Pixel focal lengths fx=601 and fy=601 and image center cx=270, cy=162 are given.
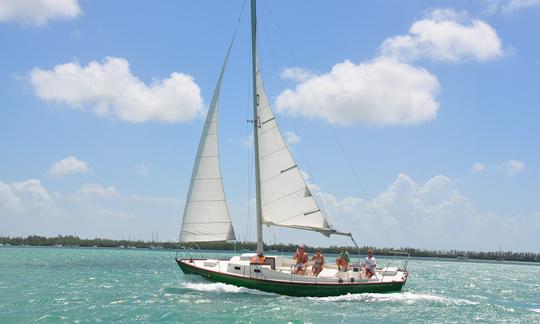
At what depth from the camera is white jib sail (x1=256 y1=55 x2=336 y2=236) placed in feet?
101

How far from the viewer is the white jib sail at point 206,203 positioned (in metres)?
30.7

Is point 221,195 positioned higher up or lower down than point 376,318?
higher up

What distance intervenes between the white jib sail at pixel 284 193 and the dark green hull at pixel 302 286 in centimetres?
355

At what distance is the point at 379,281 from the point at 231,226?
792 centimetres

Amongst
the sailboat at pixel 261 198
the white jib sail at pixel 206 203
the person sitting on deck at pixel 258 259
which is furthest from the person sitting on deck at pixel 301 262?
the white jib sail at pixel 206 203

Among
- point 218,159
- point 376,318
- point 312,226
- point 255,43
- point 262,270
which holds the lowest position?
point 376,318

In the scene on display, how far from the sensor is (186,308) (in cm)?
2473

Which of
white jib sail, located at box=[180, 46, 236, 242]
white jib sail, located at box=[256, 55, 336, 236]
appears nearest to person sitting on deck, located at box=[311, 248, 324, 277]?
white jib sail, located at box=[256, 55, 336, 236]

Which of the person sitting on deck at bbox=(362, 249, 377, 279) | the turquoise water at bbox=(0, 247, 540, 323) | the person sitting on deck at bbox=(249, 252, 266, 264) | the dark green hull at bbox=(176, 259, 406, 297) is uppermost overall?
the person sitting on deck at bbox=(249, 252, 266, 264)

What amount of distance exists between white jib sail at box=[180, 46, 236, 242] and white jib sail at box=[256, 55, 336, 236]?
217cm

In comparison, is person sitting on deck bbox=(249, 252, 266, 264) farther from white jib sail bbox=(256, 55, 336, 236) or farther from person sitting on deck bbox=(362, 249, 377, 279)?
person sitting on deck bbox=(362, 249, 377, 279)

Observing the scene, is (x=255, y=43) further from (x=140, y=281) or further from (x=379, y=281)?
(x=140, y=281)

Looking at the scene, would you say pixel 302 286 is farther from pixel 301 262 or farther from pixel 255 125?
pixel 255 125

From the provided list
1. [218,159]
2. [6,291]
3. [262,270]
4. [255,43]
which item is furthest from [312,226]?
[6,291]
